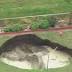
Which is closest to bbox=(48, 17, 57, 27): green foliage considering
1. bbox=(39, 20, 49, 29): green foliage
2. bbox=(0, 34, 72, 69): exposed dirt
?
bbox=(39, 20, 49, 29): green foliage

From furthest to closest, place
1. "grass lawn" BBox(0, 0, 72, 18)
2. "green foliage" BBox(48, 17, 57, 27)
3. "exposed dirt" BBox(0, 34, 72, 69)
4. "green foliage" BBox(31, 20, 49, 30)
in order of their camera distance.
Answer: "grass lawn" BBox(0, 0, 72, 18) < "green foliage" BBox(48, 17, 57, 27) < "green foliage" BBox(31, 20, 49, 30) < "exposed dirt" BBox(0, 34, 72, 69)

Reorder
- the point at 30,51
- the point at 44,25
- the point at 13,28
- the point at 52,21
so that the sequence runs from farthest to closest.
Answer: the point at 52,21, the point at 44,25, the point at 13,28, the point at 30,51

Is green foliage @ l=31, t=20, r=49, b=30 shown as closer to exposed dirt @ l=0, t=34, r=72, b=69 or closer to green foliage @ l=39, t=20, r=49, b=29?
green foliage @ l=39, t=20, r=49, b=29

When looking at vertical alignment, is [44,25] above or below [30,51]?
above

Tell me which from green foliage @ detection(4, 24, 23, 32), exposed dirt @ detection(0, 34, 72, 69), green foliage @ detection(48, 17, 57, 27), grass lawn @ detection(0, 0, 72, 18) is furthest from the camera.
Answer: grass lawn @ detection(0, 0, 72, 18)

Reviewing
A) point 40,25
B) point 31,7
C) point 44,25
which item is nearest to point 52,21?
point 44,25

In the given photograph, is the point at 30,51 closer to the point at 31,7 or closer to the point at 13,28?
the point at 13,28

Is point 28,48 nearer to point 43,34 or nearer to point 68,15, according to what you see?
point 43,34

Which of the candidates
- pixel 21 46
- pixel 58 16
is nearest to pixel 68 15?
pixel 58 16

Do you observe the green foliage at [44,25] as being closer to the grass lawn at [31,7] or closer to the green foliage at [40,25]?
the green foliage at [40,25]
